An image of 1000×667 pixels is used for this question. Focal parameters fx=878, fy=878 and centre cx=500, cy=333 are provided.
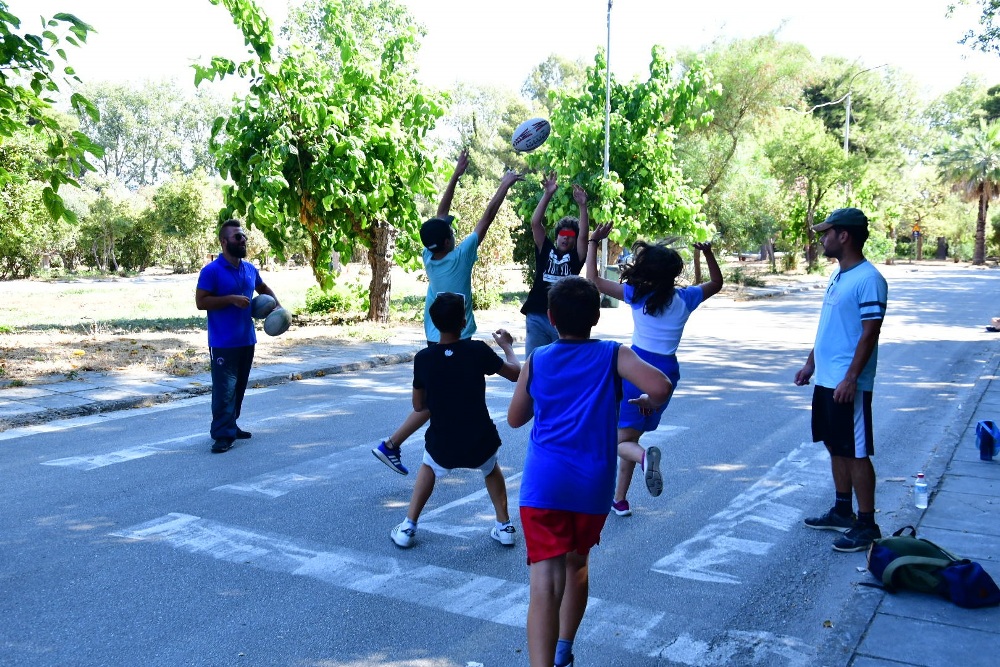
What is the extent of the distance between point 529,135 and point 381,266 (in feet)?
34.9

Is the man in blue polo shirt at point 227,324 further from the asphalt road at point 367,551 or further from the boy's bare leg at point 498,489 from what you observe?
the boy's bare leg at point 498,489

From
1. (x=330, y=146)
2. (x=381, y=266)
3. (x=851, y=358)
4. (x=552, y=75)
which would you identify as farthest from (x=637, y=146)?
(x=552, y=75)

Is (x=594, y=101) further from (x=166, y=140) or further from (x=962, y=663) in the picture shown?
(x=166, y=140)

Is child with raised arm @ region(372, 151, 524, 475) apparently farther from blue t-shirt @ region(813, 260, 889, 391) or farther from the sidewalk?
the sidewalk

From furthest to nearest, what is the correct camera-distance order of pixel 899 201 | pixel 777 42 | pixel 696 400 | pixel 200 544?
1. pixel 899 201
2. pixel 777 42
3. pixel 696 400
4. pixel 200 544

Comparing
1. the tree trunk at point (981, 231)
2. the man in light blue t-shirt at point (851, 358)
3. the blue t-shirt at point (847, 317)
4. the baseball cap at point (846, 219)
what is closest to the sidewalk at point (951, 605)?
the man in light blue t-shirt at point (851, 358)

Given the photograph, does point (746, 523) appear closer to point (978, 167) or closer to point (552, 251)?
point (552, 251)

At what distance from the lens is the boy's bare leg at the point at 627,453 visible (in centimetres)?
533

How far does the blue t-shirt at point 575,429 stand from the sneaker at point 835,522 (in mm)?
2798

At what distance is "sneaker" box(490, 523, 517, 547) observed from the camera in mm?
5262

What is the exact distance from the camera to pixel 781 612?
4453 mm

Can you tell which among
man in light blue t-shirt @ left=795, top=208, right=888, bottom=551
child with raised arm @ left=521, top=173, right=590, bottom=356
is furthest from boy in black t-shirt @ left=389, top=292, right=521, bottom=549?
man in light blue t-shirt @ left=795, top=208, right=888, bottom=551

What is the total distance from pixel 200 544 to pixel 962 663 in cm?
407

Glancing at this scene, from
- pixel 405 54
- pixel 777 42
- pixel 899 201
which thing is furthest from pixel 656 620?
pixel 899 201
